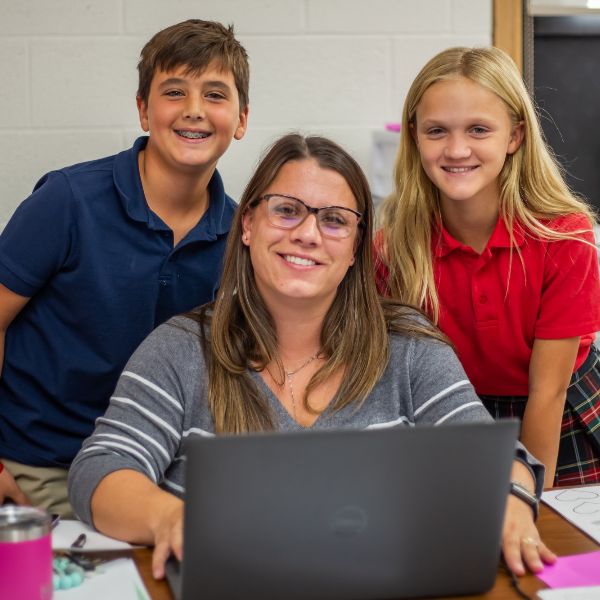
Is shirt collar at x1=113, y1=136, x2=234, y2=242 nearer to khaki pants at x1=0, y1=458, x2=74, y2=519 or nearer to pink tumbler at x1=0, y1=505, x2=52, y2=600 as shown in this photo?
khaki pants at x1=0, y1=458, x2=74, y2=519

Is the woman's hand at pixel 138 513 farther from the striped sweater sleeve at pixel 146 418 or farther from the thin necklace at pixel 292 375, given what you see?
the thin necklace at pixel 292 375

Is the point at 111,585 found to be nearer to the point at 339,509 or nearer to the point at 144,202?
the point at 339,509

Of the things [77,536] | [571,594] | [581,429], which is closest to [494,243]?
[581,429]

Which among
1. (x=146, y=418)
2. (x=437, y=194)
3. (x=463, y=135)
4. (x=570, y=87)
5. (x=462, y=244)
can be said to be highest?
(x=570, y=87)

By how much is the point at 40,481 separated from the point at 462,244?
1.00 m

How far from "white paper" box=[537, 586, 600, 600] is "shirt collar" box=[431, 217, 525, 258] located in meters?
0.90

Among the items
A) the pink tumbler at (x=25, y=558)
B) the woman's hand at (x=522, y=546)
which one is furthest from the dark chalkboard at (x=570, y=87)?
the pink tumbler at (x=25, y=558)

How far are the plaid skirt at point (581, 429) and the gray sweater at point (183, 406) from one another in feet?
1.65

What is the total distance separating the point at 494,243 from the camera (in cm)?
202

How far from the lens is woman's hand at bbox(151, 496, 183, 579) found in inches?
49.7

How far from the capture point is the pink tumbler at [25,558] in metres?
1.10

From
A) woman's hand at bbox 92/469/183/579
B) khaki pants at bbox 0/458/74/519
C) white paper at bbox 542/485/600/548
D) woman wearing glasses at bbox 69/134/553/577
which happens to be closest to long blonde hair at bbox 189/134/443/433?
woman wearing glasses at bbox 69/134/553/577

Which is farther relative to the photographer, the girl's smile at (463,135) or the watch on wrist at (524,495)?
the girl's smile at (463,135)

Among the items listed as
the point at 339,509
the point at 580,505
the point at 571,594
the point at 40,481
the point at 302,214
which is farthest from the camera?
the point at 40,481
